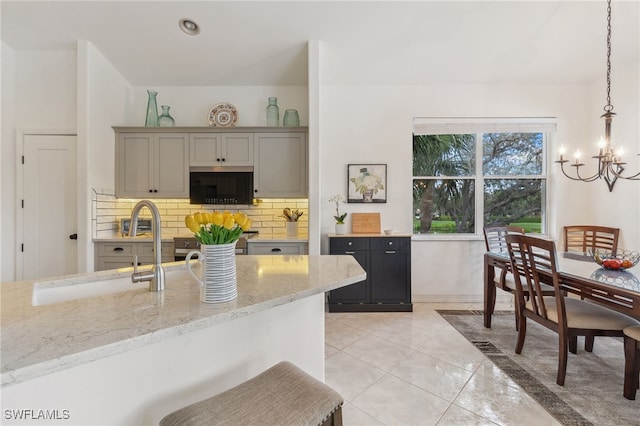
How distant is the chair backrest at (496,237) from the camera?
2.87 m

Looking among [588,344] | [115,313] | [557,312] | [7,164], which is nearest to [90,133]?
[7,164]

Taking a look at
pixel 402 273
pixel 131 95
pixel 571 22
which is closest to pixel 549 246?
pixel 402 273

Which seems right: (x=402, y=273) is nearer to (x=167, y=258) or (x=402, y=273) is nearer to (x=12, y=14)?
(x=167, y=258)

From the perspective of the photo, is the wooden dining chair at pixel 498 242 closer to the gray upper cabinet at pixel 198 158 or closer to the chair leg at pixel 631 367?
the chair leg at pixel 631 367

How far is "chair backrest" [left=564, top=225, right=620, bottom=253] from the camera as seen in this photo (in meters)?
3.02

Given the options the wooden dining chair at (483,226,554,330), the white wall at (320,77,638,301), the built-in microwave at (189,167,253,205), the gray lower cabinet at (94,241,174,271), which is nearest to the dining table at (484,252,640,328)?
the wooden dining chair at (483,226,554,330)

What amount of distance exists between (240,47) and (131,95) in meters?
1.83

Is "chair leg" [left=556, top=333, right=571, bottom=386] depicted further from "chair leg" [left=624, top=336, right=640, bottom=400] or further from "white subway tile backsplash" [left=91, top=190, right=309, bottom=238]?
"white subway tile backsplash" [left=91, top=190, right=309, bottom=238]

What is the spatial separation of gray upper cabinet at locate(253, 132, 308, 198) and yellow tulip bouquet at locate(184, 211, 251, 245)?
235cm

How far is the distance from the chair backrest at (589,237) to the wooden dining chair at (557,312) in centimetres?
160

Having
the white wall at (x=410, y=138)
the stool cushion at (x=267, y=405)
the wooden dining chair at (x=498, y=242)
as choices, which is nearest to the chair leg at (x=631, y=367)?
the wooden dining chair at (x=498, y=242)

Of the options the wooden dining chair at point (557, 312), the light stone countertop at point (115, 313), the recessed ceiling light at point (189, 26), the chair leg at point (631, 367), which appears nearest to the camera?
the light stone countertop at point (115, 313)

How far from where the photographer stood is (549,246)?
5.98 feet

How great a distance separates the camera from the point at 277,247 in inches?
120
